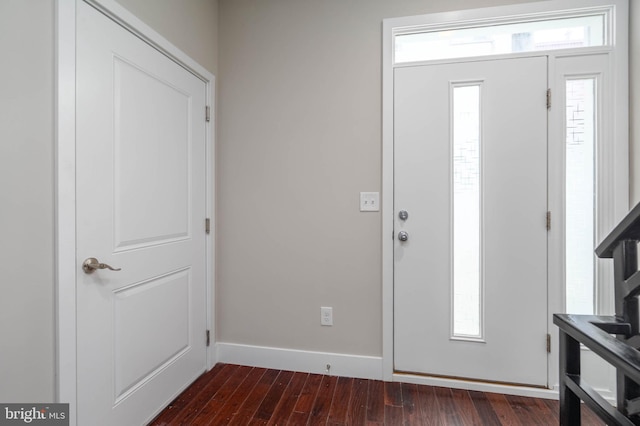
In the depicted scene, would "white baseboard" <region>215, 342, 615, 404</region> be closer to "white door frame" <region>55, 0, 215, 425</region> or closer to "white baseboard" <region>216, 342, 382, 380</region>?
"white baseboard" <region>216, 342, 382, 380</region>

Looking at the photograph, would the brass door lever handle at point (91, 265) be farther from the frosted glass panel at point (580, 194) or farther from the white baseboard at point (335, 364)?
the frosted glass panel at point (580, 194)

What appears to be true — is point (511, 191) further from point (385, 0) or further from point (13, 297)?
point (13, 297)

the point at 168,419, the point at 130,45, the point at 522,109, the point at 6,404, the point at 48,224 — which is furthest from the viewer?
the point at 522,109

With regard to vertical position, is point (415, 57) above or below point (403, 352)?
above

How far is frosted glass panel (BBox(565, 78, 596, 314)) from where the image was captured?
1.82 meters

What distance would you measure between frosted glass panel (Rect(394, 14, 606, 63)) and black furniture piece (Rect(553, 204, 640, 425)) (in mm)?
1597

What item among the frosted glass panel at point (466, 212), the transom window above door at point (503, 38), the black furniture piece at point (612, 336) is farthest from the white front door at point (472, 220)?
the black furniture piece at point (612, 336)

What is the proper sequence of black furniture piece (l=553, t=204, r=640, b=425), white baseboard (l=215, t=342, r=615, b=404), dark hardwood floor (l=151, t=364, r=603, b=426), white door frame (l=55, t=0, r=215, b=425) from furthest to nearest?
white baseboard (l=215, t=342, r=615, b=404), dark hardwood floor (l=151, t=364, r=603, b=426), white door frame (l=55, t=0, r=215, b=425), black furniture piece (l=553, t=204, r=640, b=425)

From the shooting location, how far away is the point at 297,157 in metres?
2.17

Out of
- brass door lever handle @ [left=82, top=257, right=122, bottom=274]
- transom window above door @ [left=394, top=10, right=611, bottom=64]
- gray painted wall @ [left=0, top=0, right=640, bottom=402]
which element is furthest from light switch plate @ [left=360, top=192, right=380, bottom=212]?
brass door lever handle @ [left=82, top=257, right=122, bottom=274]

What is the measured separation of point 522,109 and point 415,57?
0.74 meters

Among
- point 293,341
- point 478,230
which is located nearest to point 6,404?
point 293,341

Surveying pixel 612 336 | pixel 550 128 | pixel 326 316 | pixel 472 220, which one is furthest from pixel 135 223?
pixel 550 128

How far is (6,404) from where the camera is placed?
40.8 inches
